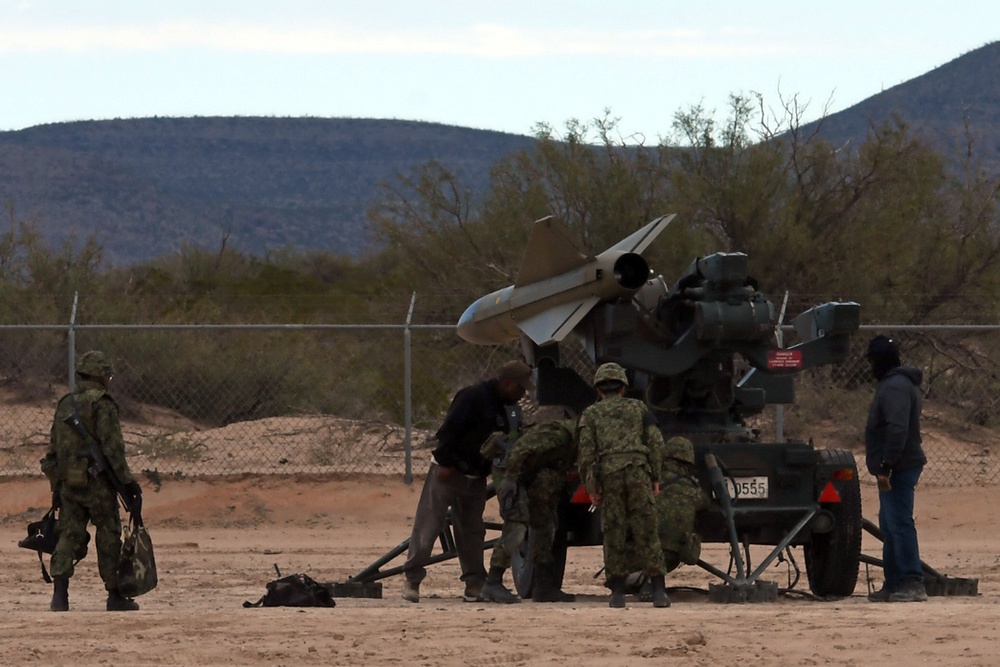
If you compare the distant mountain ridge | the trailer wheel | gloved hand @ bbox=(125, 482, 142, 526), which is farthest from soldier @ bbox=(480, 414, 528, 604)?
the distant mountain ridge

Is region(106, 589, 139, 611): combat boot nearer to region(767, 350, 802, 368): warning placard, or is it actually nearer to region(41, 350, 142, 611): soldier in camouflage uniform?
region(41, 350, 142, 611): soldier in camouflage uniform

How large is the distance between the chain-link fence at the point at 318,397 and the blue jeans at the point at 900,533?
26.6ft

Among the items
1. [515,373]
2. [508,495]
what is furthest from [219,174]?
[508,495]

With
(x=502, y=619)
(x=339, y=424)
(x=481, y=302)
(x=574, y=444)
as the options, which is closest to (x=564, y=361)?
(x=339, y=424)

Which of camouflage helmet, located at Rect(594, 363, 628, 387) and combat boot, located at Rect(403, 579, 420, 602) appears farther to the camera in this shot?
combat boot, located at Rect(403, 579, 420, 602)

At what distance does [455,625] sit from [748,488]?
9.48 feet

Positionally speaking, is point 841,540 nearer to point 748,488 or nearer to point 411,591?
point 748,488

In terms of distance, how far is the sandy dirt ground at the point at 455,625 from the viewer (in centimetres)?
871

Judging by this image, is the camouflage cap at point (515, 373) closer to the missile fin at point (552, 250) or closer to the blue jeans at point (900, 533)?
the missile fin at point (552, 250)

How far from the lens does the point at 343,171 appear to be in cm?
12550

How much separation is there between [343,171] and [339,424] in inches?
4163

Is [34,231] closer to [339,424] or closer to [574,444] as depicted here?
[339,424]

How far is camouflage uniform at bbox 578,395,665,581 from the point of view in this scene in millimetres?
11039

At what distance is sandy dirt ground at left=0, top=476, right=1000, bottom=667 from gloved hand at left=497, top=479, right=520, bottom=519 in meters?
0.64
